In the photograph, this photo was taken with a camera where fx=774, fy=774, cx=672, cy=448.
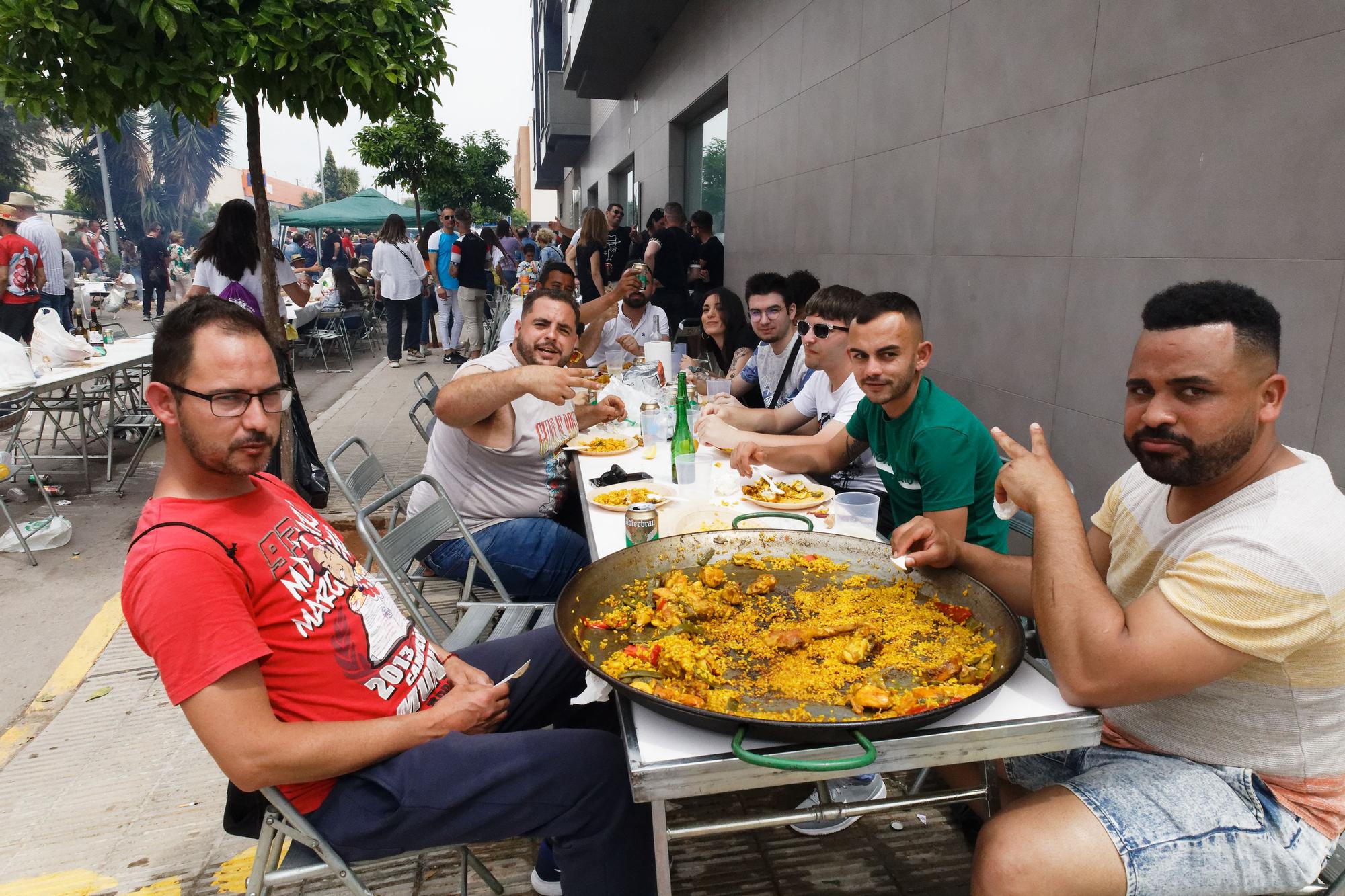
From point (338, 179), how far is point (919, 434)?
106711mm

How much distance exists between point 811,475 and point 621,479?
99cm

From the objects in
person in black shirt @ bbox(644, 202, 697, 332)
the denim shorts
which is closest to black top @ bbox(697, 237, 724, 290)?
person in black shirt @ bbox(644, 202, 697, 332)

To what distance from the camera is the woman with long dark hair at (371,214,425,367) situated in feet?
39.2

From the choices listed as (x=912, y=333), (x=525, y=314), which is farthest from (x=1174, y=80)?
(x=525, y=314)

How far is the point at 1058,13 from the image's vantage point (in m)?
4.09

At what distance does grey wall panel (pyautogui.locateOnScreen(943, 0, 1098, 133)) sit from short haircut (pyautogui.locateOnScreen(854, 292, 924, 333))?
1945 millimetres

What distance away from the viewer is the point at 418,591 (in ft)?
10.00

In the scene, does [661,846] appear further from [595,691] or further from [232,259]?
[232,259]

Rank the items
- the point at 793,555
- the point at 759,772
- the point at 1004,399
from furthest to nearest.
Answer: the point at 1004,399 → the point at 793,555 → the point at 759,772

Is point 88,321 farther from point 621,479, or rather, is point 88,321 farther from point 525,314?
point 621,479

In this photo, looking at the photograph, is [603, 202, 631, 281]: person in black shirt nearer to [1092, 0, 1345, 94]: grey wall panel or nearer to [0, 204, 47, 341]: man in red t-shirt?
[0, 204, 47, 341]: man in red t-shirt

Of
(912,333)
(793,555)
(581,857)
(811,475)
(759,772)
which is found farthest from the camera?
(811,475)

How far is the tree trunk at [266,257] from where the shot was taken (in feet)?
14.9

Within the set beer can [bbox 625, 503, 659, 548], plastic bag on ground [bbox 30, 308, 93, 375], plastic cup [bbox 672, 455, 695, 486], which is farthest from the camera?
plastic bag on ground [bbox 30, 308, 93, 375]
